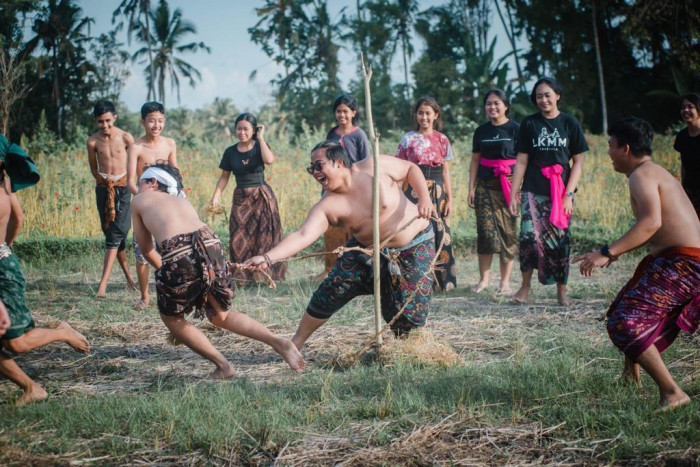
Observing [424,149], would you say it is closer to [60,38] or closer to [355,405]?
[355,405]

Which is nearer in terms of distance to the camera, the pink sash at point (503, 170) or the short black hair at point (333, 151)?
the short black hair at point (333, 151)

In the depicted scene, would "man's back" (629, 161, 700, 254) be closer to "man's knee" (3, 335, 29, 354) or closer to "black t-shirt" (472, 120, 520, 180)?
"black t-shirt" (472, 120, 520, 180)

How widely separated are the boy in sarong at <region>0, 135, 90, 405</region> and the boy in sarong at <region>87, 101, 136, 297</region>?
2725 mm

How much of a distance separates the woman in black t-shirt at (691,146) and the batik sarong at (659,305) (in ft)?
8.14

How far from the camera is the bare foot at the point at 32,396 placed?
3331 millimetres

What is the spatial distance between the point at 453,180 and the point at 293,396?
27.9ft

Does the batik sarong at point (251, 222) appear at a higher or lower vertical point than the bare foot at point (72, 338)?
higher

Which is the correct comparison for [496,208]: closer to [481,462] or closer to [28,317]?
[481,462]

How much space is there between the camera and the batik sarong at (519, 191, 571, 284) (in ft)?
18.3

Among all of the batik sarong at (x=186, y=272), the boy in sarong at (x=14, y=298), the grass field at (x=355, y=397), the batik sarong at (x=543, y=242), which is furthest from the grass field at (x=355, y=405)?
the batik sarong at (x=543, y=242)

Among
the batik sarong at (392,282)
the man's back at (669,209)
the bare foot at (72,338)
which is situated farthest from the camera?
the batik sarong at (392,282)

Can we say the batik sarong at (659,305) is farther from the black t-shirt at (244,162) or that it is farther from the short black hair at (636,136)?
the black t-shirt at (244,162)

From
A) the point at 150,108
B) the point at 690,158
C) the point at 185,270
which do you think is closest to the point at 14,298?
the point at 185,270

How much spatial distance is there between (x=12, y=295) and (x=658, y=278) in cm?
339
